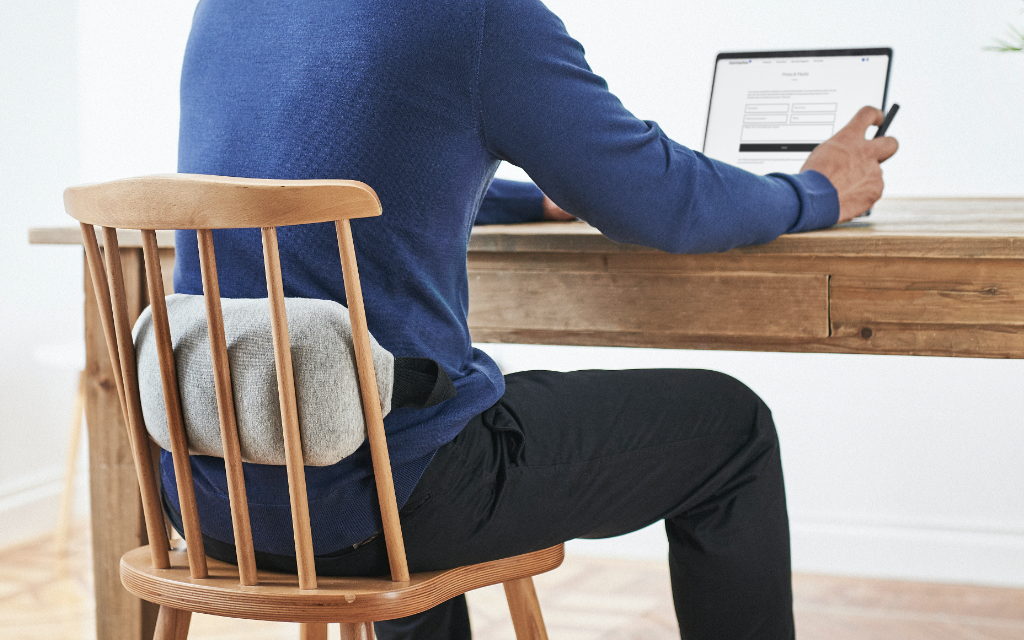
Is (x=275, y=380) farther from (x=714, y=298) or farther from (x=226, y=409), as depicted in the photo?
(x=714, y=298)

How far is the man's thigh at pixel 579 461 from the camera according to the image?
2.89 feet

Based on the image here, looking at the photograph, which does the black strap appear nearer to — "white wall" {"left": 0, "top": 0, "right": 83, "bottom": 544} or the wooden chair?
the wooden chair

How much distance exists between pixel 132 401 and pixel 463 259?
0.34 metres

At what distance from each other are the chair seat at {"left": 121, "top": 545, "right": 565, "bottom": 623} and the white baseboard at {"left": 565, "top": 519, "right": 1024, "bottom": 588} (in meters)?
1.45

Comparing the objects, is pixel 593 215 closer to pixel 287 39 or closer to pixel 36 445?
pixel 287 39

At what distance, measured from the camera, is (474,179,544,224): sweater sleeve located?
53.0 inches

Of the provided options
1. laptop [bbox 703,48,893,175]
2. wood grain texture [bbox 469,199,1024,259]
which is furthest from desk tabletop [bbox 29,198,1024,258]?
laptop [bbox 703,48,893,175]

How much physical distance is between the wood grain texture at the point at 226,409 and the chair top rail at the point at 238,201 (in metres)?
0.03

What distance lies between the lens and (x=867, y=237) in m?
1.01

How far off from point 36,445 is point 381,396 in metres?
1.98

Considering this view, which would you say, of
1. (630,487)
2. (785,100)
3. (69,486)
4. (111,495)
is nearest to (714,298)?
(630,487)

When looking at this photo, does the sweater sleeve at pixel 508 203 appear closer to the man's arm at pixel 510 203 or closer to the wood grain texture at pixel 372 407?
the man's arm at pixel 510 203

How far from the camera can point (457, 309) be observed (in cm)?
94

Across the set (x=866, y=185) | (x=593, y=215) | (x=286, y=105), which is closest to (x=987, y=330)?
(x=866, y=185)
